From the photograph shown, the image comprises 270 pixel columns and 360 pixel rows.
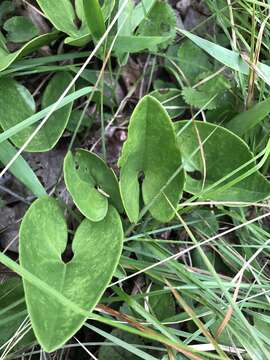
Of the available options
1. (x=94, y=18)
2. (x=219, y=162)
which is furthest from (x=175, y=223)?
(x=94, y=18)

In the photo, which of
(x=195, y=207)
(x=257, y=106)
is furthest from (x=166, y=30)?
(x=195, y=207)

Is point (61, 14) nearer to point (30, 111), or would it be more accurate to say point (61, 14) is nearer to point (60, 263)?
point (30, 111)

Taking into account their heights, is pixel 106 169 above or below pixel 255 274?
above

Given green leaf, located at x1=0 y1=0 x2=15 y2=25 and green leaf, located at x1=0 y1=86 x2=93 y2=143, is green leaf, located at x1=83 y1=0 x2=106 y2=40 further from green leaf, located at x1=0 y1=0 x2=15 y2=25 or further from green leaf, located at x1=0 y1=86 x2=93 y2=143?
green leaf, located at x1=0 y1=0 x2=15 y2=25

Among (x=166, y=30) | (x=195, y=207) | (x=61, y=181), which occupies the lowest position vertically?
(x=195, y=207)

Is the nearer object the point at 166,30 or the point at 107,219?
the point at 107,219

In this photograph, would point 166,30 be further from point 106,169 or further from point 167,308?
point 167,308
